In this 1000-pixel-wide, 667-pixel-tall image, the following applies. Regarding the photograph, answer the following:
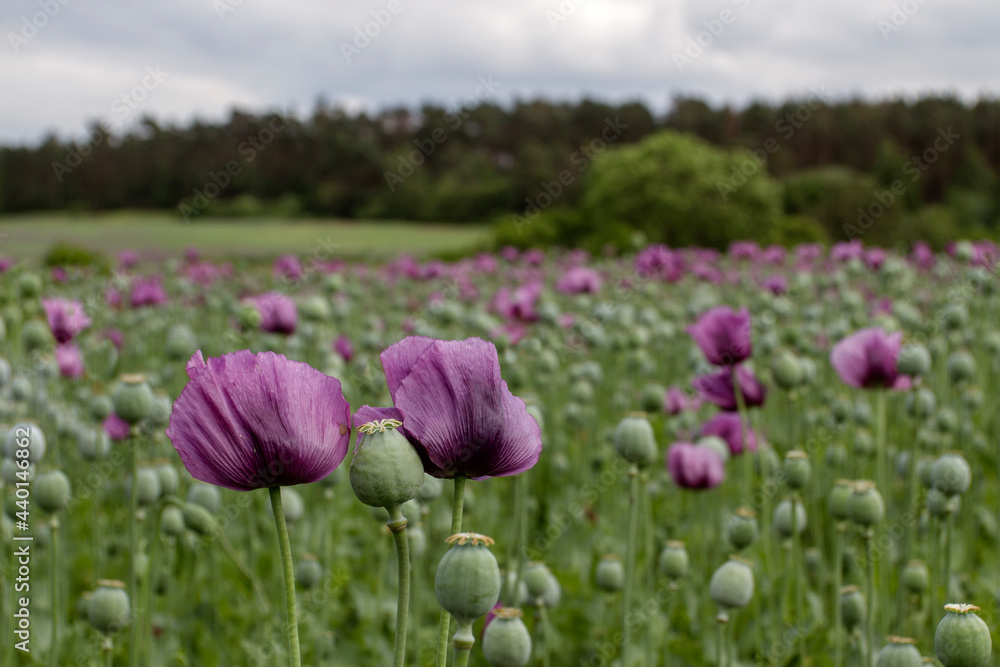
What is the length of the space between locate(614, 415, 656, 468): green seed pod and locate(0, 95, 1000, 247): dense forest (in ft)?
111

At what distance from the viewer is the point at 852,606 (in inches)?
→ 75.2

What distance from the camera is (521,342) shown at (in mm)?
3412

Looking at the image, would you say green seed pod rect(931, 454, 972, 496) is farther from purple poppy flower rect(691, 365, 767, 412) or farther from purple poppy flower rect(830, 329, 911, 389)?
purple poppy flower rect(691, 365, 767, 412)

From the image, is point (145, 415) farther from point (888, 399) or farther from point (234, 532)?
point (888, 399)

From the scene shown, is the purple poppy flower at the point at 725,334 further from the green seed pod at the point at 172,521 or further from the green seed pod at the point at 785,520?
the green seed pod at the point at 172,521

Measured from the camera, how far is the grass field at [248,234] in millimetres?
20094

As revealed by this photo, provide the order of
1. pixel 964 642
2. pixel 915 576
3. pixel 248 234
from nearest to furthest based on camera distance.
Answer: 1. pixel 964 642
2. pixel 915 576
3. pixel 248 234

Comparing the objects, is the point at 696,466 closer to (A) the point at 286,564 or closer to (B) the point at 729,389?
(B) the point at 729,389

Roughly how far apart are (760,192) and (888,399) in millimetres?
20781

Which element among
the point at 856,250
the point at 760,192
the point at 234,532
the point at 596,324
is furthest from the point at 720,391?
the point at 760,192

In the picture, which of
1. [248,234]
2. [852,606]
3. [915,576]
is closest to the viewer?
[852,606]

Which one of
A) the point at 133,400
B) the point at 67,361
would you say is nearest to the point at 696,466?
the point at 133,400
